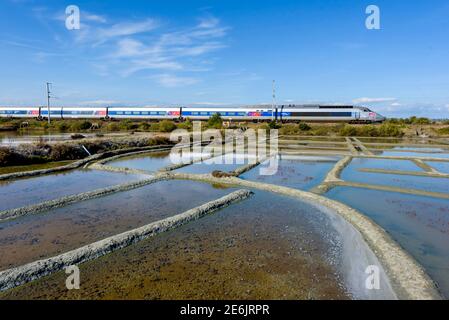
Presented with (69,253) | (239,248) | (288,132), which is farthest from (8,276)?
(288,132)

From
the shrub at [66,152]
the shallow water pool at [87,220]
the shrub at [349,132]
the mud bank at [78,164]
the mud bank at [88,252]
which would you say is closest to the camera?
the mud bank at [88,252]

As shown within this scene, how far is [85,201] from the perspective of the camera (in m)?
9.48

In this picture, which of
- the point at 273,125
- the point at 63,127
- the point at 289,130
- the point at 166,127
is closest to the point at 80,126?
the point at 63,127

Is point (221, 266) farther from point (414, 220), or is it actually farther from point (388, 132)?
point (388, 132)

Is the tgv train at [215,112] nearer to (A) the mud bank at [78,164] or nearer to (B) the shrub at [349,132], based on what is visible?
(B) the shrub at [349,132]

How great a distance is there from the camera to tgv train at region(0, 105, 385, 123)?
146ft

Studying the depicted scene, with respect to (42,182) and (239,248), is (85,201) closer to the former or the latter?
(42,182)

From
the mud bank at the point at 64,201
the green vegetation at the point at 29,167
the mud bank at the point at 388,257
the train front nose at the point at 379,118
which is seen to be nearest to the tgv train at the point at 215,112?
the train front nose at the point at 379,118

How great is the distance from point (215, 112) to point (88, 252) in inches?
1649

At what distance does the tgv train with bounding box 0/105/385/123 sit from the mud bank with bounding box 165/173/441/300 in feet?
124

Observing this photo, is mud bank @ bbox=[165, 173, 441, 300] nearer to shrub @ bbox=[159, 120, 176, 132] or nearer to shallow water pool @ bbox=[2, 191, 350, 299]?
shallow water pool @ bbox=[2, 191, 350, 299]

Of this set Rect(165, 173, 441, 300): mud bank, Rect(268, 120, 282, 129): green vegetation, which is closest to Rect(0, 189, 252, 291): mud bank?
Rect(165, 173, 441, 300): mud bank

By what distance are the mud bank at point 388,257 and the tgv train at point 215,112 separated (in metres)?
37.8

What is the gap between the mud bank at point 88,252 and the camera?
16.1ft
